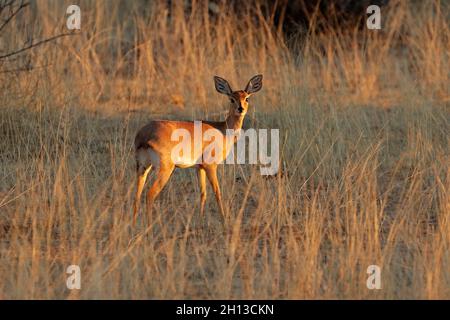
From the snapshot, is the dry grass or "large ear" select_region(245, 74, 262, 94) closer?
the dry grass

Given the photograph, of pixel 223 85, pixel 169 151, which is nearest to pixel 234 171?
pixel 223 85

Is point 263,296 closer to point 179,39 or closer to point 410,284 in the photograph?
point 410,284

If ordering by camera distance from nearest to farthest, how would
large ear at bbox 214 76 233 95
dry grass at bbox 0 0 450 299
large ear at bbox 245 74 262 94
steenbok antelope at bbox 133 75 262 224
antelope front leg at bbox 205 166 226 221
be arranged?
dry grass at bbox 0 0 450 299, steenbok antelope at bbox 133 75 262 224, antelope front leg at bbox 205 166 226 221, large ear at bbox 214 76 233 95, large ear at bbox 245 74 262 94

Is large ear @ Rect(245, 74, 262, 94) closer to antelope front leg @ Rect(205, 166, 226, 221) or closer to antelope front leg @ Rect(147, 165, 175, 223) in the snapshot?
antelope front leg @ Rect(205, 166, 226, 221)

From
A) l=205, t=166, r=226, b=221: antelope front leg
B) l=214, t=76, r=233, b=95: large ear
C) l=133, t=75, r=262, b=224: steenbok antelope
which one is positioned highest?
l=214, t=76, r=233, b=95: large ear

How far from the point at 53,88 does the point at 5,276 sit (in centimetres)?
358

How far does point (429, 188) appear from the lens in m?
6.39

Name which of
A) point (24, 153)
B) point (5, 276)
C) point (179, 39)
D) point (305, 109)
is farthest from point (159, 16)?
point (5, 276)

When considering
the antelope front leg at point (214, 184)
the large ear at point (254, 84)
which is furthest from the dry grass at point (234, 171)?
the large ear at point (254, 84)

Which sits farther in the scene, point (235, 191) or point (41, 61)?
point (41, 61)

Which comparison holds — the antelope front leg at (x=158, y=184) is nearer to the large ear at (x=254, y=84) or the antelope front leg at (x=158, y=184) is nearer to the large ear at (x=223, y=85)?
the large ear at (x=223, y=85)

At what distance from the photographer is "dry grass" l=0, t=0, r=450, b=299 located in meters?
4.75

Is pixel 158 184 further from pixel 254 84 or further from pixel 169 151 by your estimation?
pixel 254 84

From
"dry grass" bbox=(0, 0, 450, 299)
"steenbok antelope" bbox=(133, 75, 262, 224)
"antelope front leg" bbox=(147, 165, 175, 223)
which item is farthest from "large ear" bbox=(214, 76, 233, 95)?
"antelope front leg" bbox=(147, 165, 175, 223)
